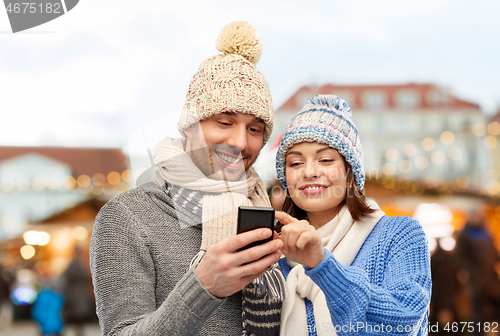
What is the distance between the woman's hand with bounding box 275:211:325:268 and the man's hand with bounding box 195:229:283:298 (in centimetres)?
5

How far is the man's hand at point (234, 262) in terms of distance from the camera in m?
0.88

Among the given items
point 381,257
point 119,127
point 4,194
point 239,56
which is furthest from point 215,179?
point 4,194

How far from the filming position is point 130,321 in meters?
1.04

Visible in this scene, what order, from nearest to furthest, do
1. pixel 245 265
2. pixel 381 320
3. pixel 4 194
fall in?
pixel 245 265, pixel 381 320, pixel 4 194

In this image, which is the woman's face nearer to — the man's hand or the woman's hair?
the woman's hair

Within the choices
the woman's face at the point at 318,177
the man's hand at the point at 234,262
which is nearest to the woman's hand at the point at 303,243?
the man's hand at the point at 234,262

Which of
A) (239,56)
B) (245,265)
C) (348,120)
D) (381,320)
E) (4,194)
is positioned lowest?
(4,194)

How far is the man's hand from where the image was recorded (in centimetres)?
88

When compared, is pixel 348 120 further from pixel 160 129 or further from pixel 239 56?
pixel 160 129

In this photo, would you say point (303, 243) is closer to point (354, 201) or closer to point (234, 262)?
point (234, 262)

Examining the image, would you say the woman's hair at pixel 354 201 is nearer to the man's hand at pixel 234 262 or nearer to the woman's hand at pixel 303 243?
the woman's hand at pixel 303 243

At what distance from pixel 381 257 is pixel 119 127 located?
3.45 feet

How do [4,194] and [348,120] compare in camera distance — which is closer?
[348,120]

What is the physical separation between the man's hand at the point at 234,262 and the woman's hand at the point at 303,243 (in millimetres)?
48
